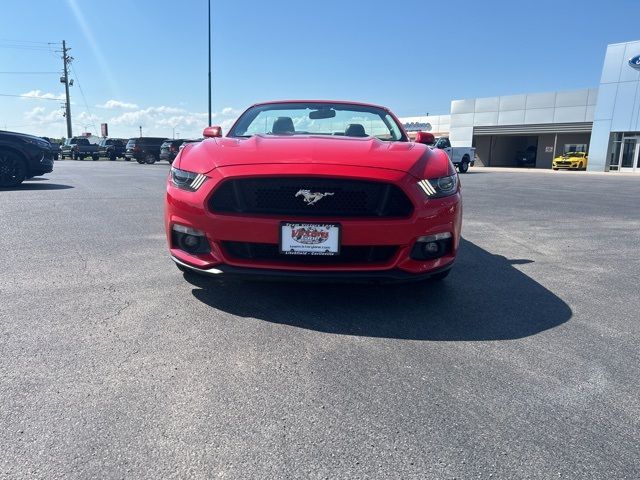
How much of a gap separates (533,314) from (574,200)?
9472 mm

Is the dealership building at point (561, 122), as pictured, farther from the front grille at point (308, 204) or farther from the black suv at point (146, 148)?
the front grille at point (308, 204)

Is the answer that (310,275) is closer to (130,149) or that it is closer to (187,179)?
(187,179)

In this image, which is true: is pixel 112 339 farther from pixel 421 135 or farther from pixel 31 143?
pixel 31 143

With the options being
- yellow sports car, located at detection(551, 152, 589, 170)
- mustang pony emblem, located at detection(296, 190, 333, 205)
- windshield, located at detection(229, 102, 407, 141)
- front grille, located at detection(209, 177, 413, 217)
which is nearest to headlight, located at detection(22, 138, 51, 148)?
windshield, located at detection(229, 102, 407, 141)

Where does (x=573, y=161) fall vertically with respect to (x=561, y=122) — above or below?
below

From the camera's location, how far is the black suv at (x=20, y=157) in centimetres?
1012

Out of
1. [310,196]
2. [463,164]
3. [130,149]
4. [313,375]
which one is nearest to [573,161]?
[463,164]

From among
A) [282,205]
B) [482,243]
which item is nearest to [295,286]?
[282,205]

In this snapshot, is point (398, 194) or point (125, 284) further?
point (125, 284)

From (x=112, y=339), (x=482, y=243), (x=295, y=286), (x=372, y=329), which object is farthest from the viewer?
(x=482, y=243)

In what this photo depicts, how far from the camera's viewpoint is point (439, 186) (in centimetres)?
308

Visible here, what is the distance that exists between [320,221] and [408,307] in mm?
953

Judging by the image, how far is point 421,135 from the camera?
15.4 ft

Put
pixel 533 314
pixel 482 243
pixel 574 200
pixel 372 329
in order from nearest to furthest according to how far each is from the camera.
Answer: pixel 372 329
pixel 533 314
pixel 482 243
pixel 574 200
